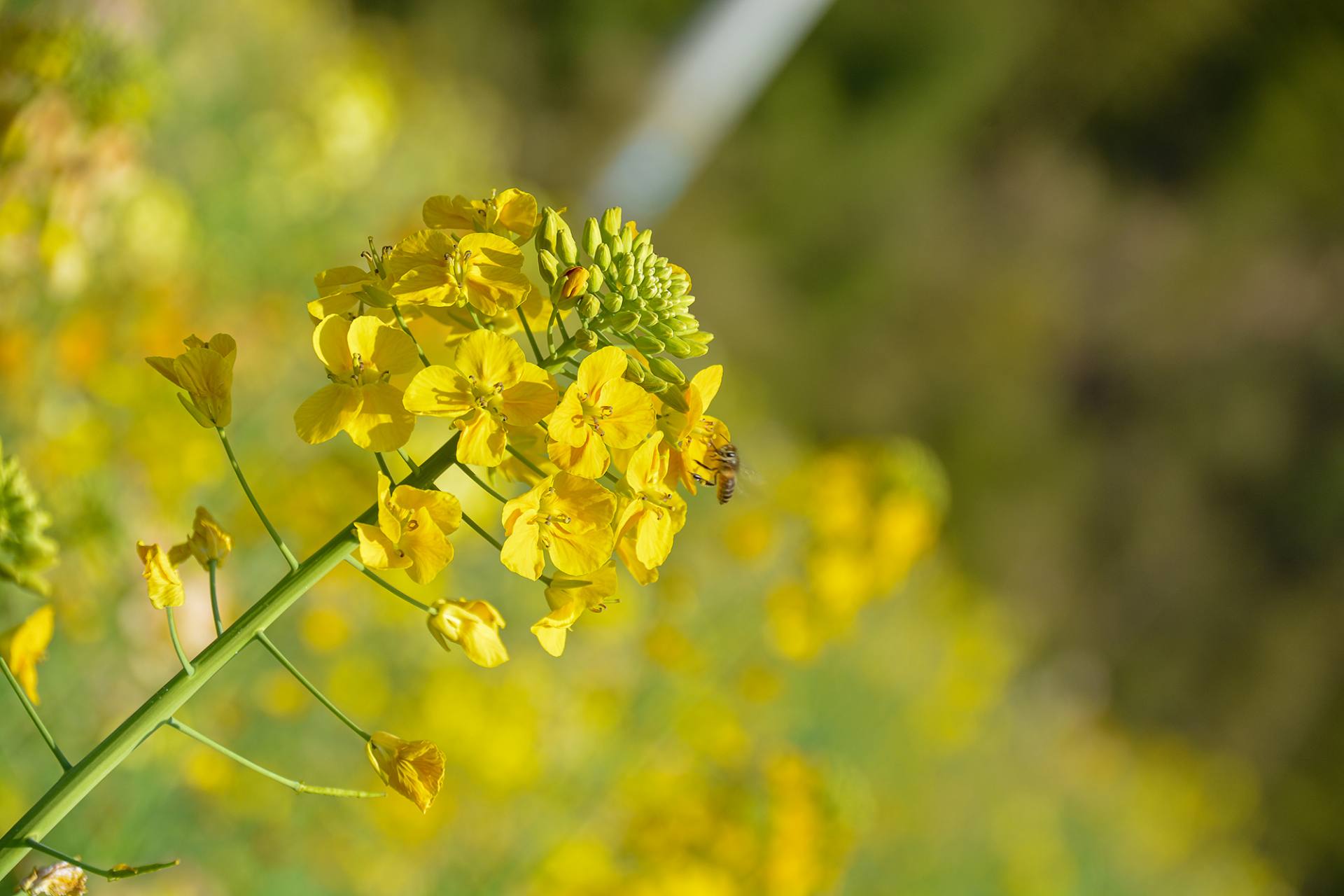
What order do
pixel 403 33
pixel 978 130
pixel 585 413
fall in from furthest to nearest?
pixel 978 130 < pixel 403 33 < pixel 585 413

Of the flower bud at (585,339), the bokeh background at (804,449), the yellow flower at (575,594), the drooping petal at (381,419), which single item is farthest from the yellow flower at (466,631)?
the bokeh background at (804,449)

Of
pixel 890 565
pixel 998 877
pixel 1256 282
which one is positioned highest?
pixel 1256 282

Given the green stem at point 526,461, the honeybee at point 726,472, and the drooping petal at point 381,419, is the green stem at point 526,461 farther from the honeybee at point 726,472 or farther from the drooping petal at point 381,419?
the honeybee at point 726,472

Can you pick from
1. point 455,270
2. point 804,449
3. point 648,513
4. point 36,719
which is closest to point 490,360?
point 455,270

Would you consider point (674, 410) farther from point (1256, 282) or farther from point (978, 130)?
point (1256, 282)

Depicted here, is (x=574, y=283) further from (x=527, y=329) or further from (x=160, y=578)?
(x=160, y=578)

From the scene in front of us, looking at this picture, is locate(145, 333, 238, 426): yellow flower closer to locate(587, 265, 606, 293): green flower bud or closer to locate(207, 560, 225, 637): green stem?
locate(207, 560, 225, 637): green stem

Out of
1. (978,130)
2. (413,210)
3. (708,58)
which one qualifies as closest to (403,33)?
(708,58)
